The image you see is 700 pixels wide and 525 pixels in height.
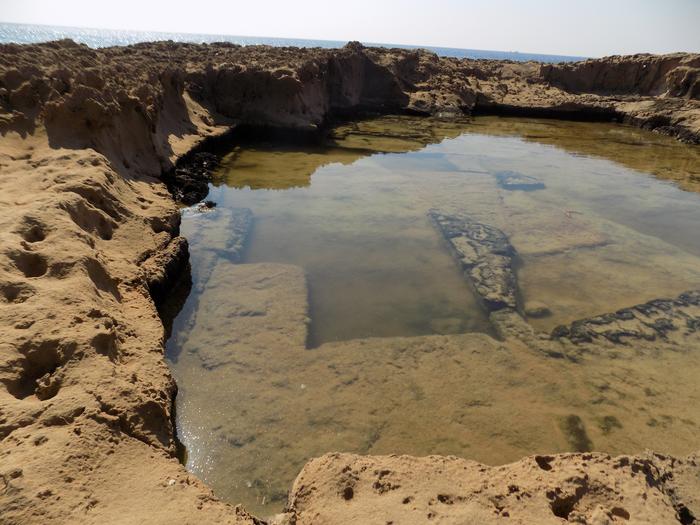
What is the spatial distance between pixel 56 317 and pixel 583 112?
2266 cm

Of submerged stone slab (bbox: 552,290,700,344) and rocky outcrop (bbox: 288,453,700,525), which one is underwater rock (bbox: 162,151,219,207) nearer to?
submerged stone slab (bbox: 552,290,700,344)

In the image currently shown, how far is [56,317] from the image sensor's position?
2.84 meters

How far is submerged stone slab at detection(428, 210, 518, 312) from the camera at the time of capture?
5199mm

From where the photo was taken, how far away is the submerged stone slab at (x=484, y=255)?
17.1 ft

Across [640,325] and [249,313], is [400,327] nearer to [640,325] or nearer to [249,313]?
[249,313]

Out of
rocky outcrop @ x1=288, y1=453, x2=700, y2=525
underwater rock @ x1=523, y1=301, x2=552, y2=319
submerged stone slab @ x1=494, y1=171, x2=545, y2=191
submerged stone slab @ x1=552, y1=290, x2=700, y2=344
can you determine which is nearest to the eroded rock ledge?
rocky outcrop @ x1=288, y1=453, x2=700, y2=525

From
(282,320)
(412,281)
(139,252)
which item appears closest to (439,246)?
(412,281)

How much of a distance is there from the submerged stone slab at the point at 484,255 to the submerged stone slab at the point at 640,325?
74cm

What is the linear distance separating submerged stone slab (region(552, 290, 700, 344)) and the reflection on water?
19 centimetres

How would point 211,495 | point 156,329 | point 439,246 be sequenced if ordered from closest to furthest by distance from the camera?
point 211,495
point 156,329
point 439,246

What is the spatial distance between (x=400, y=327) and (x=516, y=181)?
21.9ft

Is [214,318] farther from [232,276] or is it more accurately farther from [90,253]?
[90,253]

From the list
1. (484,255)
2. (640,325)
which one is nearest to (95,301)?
(484,255)

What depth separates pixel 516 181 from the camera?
32.6 ft
